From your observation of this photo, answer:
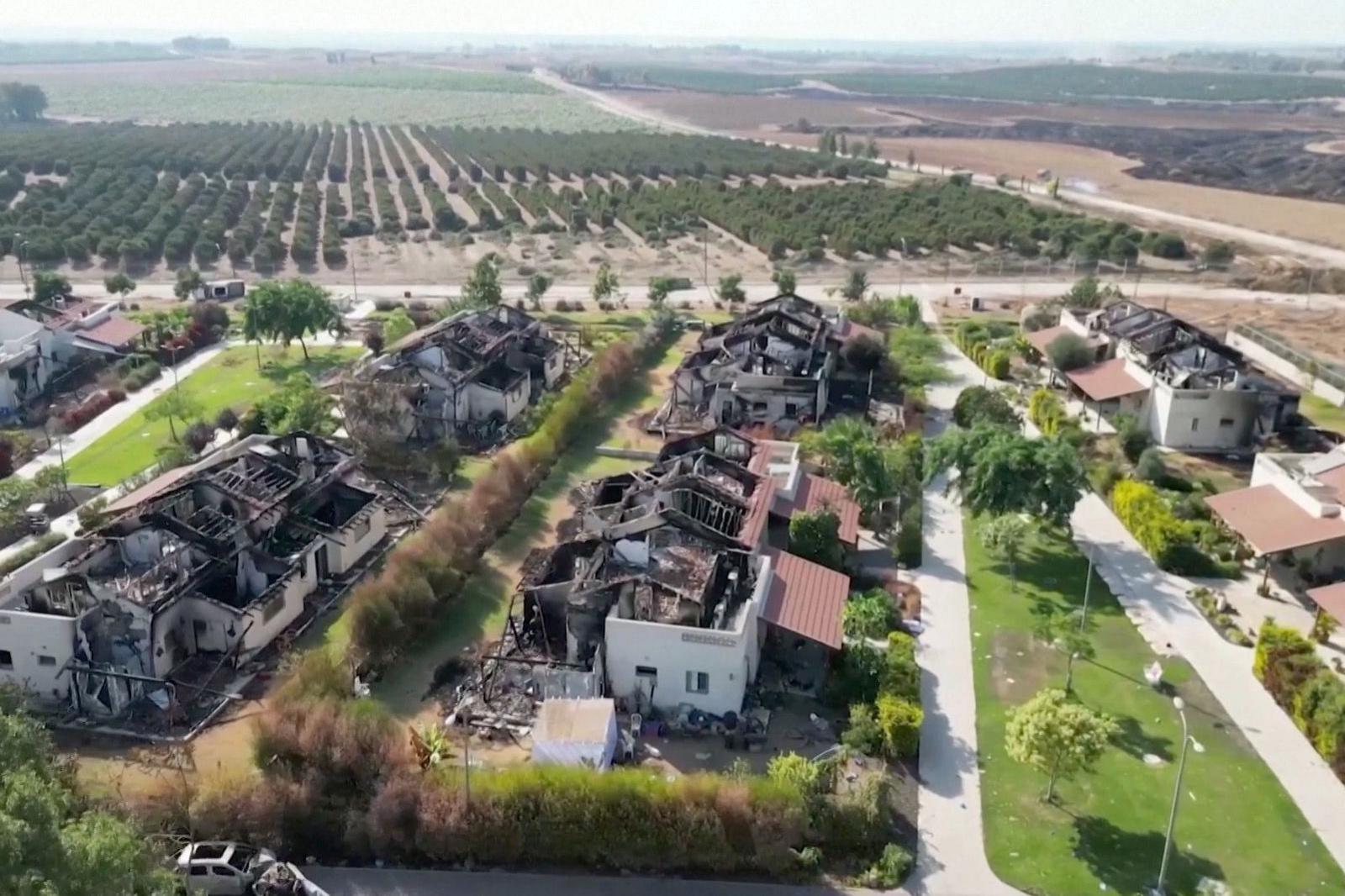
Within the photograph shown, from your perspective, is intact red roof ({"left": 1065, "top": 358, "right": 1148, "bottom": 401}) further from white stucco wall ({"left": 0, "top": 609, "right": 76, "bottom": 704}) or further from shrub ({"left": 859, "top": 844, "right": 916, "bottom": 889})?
white stucco wall ({"left": 0, "top": 609, "right": 76, "bottom": 704})

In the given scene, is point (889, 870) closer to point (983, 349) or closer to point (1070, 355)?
point (1070, 355)

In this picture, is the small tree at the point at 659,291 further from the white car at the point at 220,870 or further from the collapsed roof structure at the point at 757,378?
the white car at the point at 220,870

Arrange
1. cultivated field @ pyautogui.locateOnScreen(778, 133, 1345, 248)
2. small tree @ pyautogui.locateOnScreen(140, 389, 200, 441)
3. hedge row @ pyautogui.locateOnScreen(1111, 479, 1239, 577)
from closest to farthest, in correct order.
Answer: hedge row @ pyautogui.locateOnScreen(1111, 479, 1239, 577)
small tree @ pyautogui.locateOnScreen(140, 389, 200, 441)
cultivated field @ pyautogui.locateOnScreen(778, 133, 1345, 248)

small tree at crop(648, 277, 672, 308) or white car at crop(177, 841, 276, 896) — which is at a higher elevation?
small tree at crop(648, 277, 672, 308)

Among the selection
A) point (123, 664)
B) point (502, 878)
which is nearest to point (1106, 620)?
point (502, 878)

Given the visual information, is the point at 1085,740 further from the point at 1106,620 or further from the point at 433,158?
the point at 433,158

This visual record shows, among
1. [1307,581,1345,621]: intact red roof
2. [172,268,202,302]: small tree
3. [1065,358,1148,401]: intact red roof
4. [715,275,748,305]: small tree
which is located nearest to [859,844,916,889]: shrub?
[1307,581,1345,621]: intact red roof
